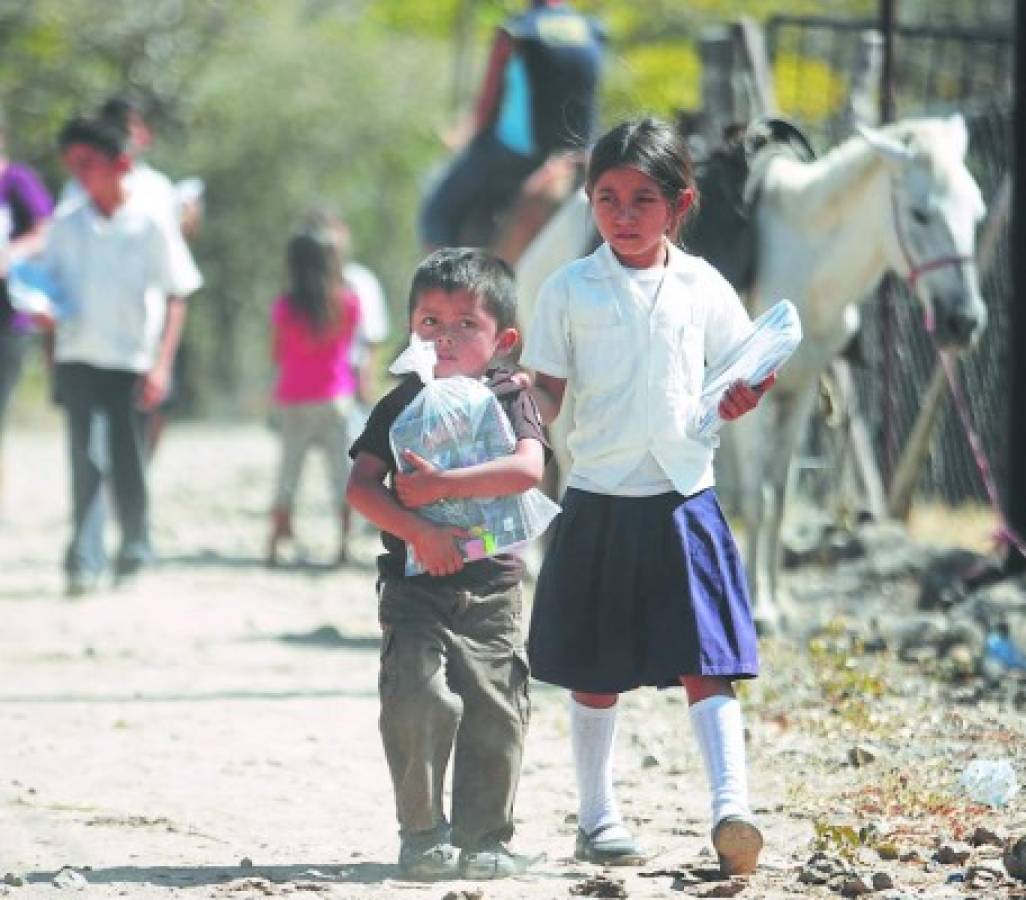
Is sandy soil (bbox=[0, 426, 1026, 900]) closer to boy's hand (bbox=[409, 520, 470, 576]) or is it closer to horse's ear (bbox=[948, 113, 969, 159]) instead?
boy's hand (bbox=[409, 520, 470, 576])

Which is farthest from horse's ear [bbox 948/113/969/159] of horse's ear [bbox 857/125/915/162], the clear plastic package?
the clear plastic package

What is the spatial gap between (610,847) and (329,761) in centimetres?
172

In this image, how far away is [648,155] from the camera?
18.5ft

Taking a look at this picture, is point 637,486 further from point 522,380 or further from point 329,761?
point 329,761

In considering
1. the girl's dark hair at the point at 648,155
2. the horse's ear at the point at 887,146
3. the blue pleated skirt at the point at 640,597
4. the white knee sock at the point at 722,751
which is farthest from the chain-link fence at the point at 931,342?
the white knee sock at the point at 722,751

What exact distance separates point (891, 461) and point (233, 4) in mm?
15856

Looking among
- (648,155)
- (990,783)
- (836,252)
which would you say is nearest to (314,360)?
(836,252)

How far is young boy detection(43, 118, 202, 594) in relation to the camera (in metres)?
11.2

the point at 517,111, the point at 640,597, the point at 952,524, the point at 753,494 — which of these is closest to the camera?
the point at 640,597

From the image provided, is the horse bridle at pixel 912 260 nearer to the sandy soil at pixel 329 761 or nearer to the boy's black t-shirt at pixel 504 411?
the sandy soil at pixel 329 761

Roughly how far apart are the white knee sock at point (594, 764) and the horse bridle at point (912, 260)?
12.5ft

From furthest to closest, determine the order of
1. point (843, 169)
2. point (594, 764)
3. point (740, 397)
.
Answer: point (843, 169), point (594, 764), point (740, 397)

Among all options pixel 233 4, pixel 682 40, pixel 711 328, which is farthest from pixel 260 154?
pixel 711 328

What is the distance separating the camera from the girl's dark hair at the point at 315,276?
1320 cm
